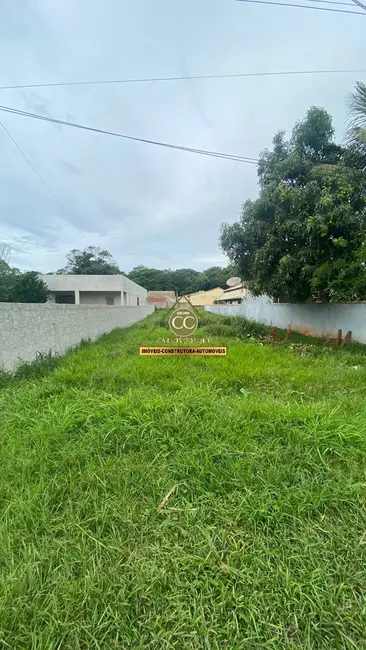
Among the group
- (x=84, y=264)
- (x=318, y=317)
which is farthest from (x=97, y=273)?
(x=318, y=317)

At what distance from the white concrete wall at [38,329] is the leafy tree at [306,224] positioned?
5.02 metres

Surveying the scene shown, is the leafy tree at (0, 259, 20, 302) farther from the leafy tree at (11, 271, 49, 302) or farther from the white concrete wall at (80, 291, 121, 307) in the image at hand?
the white concrete wall at (80, 291, 121, 307)

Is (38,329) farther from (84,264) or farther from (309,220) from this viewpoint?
(84,264)

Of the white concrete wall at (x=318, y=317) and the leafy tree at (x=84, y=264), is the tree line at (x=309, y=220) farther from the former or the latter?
the leafy tree at (x=84, y=264)

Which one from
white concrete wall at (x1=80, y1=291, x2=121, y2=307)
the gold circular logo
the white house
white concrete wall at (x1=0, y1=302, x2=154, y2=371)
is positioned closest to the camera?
white concrete wall at (x1=0, y1=302, x2=154, y2=371)

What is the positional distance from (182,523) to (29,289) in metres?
20.4

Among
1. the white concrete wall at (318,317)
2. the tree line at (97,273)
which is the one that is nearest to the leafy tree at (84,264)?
the tree line at (97,273)

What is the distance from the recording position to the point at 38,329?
14.5 ft

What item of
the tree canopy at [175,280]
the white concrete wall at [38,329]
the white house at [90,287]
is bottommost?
the white concrete wall at [38,329]

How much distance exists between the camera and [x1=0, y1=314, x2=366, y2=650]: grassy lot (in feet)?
3.54

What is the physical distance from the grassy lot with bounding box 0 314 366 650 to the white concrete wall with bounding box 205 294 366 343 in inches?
183

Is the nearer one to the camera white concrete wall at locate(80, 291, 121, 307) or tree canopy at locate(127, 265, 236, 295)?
white concrete wall at locate(80, 291, 121, 307)

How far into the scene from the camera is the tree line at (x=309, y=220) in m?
5.63

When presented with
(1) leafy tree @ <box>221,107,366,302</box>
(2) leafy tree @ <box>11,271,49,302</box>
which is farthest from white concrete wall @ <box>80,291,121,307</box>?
(1) leafy tree @ <box>221,107,366,302</box>
